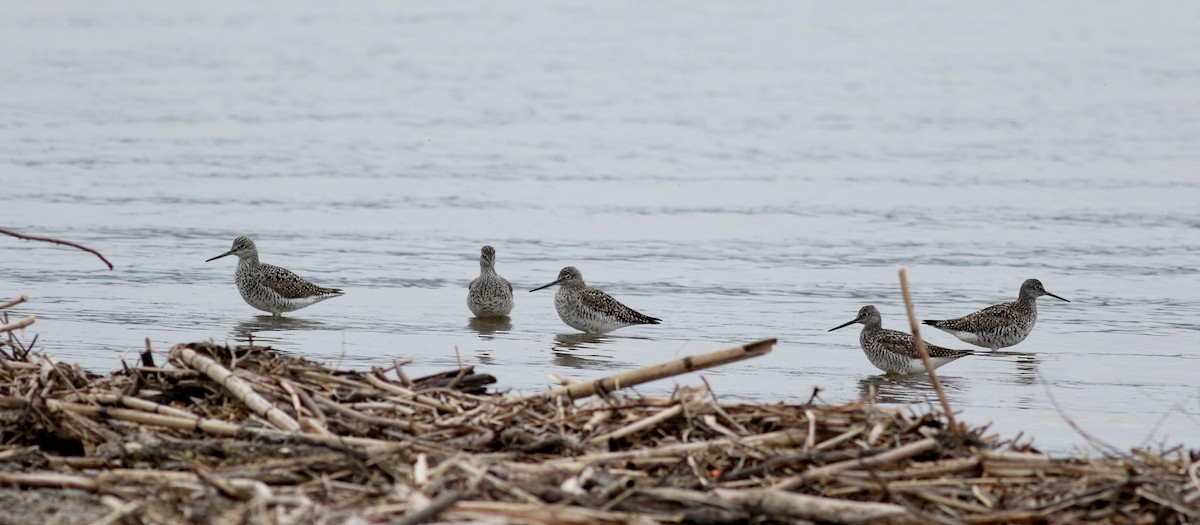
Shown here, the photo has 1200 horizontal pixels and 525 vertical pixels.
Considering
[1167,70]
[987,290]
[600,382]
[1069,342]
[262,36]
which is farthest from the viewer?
[262,36]

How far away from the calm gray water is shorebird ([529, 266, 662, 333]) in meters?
0.19

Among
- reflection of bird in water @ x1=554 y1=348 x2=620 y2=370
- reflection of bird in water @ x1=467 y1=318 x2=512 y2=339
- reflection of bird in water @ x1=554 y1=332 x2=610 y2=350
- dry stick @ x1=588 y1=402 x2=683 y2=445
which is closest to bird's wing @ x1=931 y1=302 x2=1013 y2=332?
reflection of bird in water @ x1=554 y1=332 x2=610 y2=350

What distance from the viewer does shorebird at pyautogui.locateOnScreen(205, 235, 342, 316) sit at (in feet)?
40.5

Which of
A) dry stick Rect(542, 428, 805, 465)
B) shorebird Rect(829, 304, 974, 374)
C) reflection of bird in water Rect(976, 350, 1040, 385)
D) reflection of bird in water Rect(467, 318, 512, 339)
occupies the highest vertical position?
dry stick Rect(542, 428, 805, 465)

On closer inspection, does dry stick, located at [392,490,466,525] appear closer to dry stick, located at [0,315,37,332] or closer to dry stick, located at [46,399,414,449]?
dry stick, located at [46,399,414,449]

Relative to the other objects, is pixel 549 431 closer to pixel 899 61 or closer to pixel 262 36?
pixel 899 61

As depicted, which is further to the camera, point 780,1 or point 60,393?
point 780,1

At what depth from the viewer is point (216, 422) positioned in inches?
202

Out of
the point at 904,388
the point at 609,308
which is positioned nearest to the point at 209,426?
the point at 904,388

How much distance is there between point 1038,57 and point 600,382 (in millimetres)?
32859

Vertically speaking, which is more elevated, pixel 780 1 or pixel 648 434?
pixel 780 1

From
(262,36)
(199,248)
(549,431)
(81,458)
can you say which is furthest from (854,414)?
(262,36)

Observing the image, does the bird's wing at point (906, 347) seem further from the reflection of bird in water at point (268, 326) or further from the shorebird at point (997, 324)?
the reflection of bird in water at point (268, 326)

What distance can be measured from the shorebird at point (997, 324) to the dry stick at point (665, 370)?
6173 millimetres
